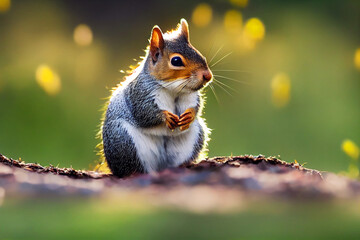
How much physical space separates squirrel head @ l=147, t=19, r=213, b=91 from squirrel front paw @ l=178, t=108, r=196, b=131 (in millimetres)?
190

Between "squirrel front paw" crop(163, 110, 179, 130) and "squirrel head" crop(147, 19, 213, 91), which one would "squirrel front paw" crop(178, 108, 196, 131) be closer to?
"squirrel front paw" crop(163, 110, 179, 130)

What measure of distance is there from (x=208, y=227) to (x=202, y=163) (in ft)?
6.49

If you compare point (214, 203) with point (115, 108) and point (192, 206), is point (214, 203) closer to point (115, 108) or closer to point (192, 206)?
point (192, 206)

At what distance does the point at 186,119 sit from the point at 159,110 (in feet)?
0.70

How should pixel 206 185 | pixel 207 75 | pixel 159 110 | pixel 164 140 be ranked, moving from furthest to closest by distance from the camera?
pixel 164 140 < pixel 159 110 < pixel 207 75 < pixel 206 185

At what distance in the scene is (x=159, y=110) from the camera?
3.62 metres

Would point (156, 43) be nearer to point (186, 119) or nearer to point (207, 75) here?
point (207, 75)

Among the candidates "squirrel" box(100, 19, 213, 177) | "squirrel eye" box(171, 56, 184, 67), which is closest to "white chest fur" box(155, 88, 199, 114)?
"squirrel" box(100, 19, 213, 177)

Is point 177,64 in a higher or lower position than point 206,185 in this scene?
higher

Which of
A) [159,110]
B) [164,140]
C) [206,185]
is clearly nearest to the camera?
[206,185]

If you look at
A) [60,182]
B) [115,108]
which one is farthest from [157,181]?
[115,108]

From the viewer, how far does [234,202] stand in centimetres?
197

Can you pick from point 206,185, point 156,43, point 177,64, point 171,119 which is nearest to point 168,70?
point 177,64

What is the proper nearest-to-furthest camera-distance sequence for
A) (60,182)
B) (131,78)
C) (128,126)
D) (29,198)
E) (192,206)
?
(192,206) < (29,198) < (60,182) < (128,126) < (131,78)
